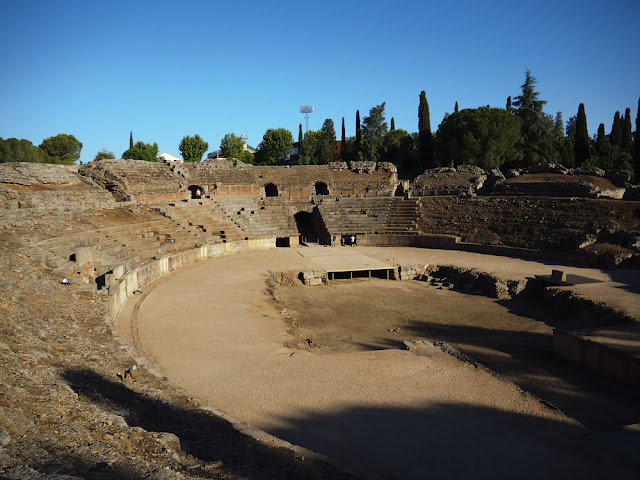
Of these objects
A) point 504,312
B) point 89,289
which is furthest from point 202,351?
point 504,312

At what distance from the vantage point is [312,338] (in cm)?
1229

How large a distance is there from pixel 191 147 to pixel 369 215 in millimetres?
36094

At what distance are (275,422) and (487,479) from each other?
123 inches

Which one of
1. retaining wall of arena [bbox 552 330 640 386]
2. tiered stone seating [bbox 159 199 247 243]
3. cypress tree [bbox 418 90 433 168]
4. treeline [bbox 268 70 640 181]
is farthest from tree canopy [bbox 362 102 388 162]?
retaining wall of arena [bbox 552 330 640 386]

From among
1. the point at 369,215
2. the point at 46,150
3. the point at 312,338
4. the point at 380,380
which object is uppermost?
the point at 46,150

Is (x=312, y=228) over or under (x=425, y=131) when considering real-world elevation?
under

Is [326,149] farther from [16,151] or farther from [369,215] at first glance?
[16,151]

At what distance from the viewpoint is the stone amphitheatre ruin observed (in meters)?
5.30

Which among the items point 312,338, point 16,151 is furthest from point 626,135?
point 16,151

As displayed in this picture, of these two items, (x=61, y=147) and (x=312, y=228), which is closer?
(x=312, y=228)

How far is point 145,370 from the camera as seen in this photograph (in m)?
7.70

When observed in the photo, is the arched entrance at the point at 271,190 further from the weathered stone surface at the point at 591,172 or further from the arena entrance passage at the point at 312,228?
the weathered stone surface at the point at 591,172

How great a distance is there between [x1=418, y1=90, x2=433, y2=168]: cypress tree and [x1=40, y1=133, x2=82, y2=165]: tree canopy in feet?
141

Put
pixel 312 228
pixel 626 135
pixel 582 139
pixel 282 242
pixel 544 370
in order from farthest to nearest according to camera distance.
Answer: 1. pixel 626 135
2. pixel 582 139
3. pixel 312 228
4. pixel 282 242
5. pixel 544 370
